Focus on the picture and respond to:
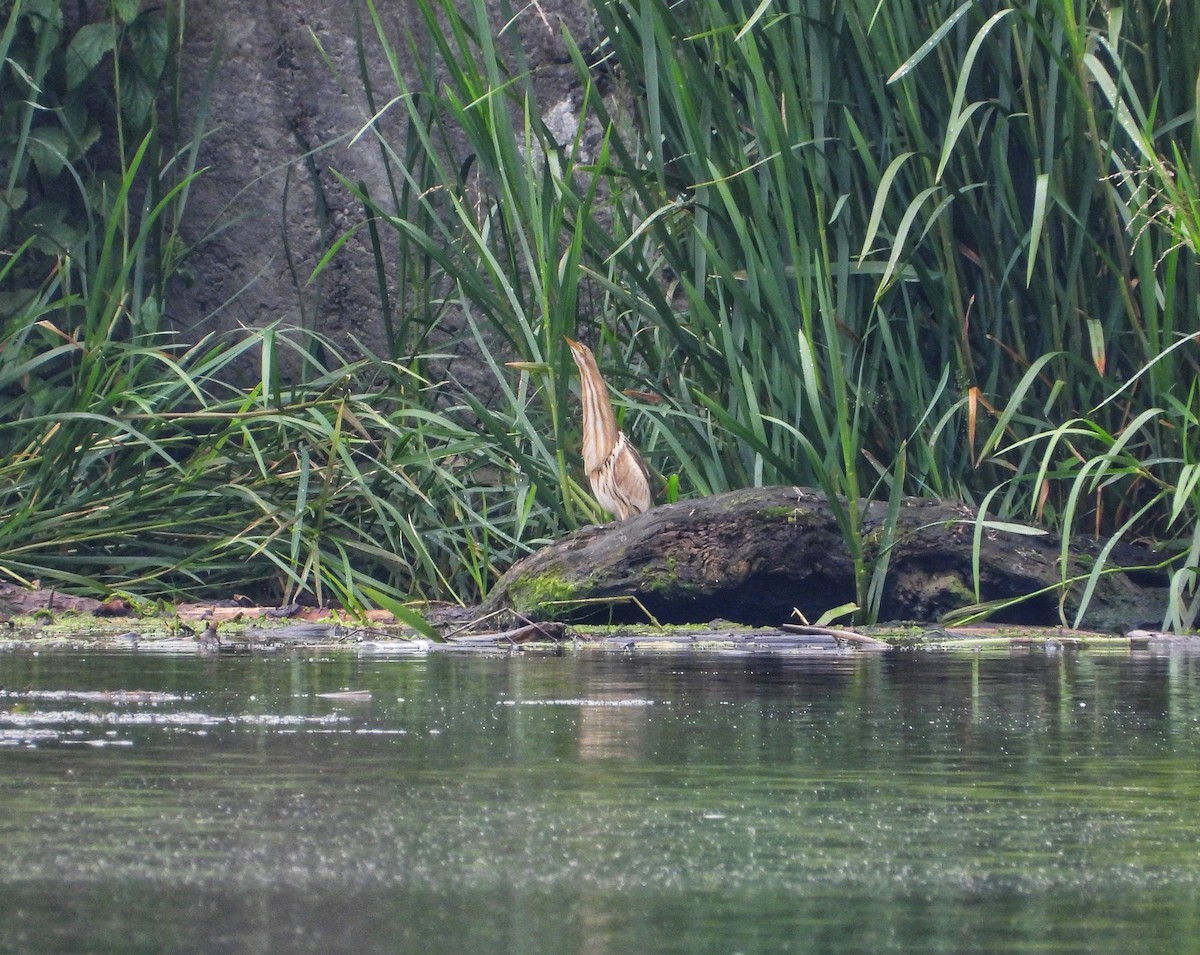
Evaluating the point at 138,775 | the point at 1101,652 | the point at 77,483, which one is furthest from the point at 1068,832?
the point at 77,483

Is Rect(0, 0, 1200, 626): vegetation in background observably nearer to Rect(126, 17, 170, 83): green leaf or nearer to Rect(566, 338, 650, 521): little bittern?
Rect(566, 338, 650, 521): little bittern

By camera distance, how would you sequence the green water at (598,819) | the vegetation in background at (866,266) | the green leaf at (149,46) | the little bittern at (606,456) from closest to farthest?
the green water at (598,819) < the vegetation in background at (866,266) < the little bittern at (606,456) < the green leaf at (149,46)

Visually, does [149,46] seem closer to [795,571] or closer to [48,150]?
[48,150]

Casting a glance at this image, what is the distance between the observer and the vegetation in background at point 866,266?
4.35 m

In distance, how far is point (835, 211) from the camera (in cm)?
440

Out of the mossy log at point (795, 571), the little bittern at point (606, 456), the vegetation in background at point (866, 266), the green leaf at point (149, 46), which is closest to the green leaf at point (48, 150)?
the green leaf at point (149, 46)

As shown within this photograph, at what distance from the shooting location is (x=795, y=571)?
14.4ft

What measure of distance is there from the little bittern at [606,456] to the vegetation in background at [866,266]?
0.06m

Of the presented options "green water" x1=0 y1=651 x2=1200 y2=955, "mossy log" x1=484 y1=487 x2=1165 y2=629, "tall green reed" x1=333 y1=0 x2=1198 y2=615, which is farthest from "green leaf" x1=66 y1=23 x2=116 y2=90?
"green water" x1=0 y1=651 x2=1200 y2=955

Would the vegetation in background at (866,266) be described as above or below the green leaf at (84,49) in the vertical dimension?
below

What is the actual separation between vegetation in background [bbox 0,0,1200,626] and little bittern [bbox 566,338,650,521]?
0.19 ft

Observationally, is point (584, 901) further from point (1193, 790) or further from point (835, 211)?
point (835, 211)

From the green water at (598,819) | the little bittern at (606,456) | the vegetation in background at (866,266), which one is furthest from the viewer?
the little bittern at (606,456)

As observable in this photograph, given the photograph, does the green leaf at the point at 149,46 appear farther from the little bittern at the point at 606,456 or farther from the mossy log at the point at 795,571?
the mossy log at the point at 795,571
